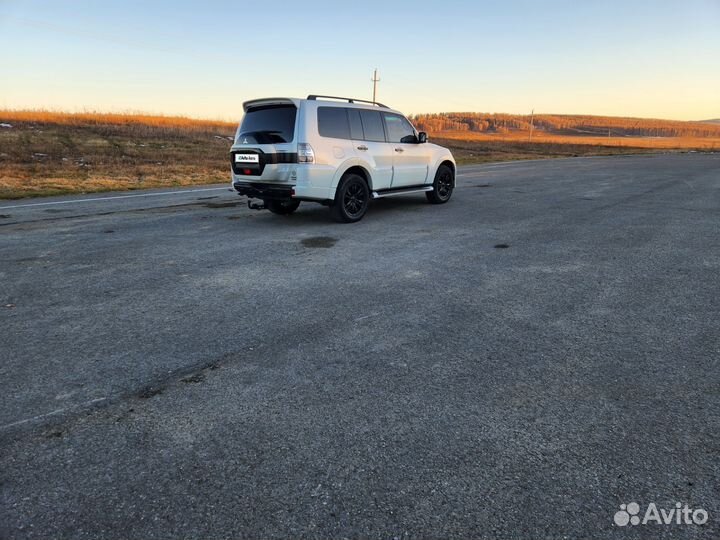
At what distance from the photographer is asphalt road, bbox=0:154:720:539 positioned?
2.08 metres

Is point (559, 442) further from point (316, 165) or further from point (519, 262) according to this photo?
point (316, 165)

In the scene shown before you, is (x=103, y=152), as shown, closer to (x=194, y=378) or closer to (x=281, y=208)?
(x=281, y=208)

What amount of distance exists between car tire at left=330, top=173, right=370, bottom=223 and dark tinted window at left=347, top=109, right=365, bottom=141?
0.69 m

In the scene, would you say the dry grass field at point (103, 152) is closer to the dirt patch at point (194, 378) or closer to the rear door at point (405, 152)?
the rear door at point (405, 152)

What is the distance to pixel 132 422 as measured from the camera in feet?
8.77

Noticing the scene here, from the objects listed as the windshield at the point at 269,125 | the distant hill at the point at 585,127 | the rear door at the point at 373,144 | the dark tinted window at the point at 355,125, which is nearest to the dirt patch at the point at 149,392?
the windshield at the point at 269,125

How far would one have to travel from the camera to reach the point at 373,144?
9016mm

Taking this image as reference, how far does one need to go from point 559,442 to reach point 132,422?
7.39ft

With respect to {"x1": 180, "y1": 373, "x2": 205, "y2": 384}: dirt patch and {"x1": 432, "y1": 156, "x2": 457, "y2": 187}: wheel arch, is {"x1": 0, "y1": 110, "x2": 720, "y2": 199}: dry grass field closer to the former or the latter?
{"x1": 432, "y1": 156, "x2": 457, "y2": 187}: wheel arch

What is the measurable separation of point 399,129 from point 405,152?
454mm

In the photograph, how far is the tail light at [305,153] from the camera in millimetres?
7820

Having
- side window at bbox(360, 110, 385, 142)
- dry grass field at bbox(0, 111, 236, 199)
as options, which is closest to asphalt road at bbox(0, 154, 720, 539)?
side window at bbox(360, 110, 385, 142)

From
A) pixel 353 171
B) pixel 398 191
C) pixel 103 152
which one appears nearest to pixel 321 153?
pixel 353 171

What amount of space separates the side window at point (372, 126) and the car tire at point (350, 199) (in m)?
0.85
